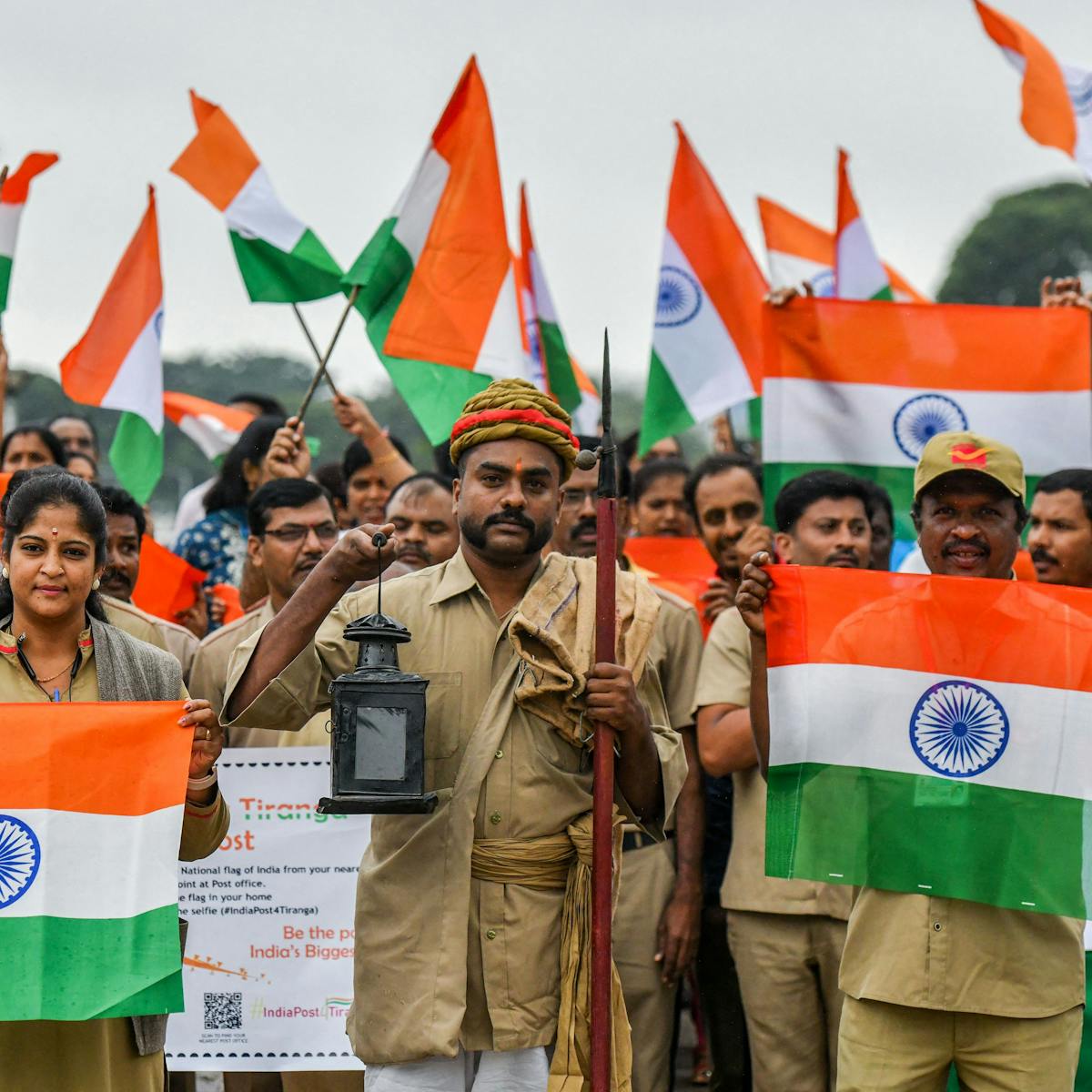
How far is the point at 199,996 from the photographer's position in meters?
6.05

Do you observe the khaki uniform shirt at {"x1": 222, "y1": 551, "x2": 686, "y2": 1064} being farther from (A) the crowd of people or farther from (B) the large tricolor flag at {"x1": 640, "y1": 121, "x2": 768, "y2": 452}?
(B) the large tricolor flag at {"x1": 640, "y1": 121, "x2": 768, "y2": 452}

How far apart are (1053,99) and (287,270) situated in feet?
13.0

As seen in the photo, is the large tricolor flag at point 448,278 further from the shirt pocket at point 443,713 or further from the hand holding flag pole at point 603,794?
the hand holding flag pole at point 603,794

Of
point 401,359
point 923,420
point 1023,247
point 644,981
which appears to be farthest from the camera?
point 1023,247

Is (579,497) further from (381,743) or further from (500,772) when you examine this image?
(381,743)

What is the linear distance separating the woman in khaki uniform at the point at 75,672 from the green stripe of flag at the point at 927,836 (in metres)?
1.64

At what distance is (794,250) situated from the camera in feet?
34.3

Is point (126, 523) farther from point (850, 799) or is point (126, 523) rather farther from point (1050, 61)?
point (1050, 61)

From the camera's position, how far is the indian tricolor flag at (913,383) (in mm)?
7426

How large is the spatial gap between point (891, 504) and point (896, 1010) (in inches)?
118

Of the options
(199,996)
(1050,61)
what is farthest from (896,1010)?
(1050,61)

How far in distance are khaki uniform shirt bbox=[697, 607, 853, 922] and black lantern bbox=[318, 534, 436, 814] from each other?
1990 mm

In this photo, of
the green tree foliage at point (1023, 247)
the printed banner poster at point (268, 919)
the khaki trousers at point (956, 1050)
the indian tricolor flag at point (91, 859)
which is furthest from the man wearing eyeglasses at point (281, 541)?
the green tree foliage at point (1023, 247)

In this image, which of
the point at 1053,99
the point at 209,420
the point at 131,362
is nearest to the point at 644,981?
the point at 131,362
